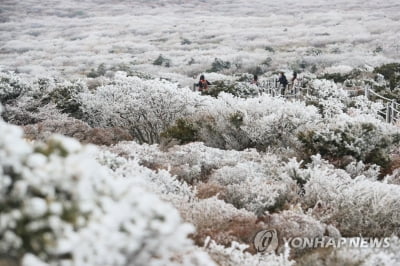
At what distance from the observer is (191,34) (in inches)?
3029

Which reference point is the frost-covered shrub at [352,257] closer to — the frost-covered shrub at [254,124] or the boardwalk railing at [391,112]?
the frost-covered shrub at [254,124]

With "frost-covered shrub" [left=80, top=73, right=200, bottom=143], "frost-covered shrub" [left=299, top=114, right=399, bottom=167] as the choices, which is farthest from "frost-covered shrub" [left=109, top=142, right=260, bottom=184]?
"frost-covered shrub" [left=80, top=73, right=200, bottom=143]

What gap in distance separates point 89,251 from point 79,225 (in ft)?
0.56

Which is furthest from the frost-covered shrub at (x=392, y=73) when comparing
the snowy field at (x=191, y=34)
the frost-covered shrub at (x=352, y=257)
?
the frost-covered shrub at (x=352, y=257)

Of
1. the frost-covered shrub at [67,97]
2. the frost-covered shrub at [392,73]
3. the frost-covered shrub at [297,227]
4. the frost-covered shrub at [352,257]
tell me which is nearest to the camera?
the frost-covered shrub at [352,257]

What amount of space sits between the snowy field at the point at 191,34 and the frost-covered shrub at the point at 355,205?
3037 centimetres

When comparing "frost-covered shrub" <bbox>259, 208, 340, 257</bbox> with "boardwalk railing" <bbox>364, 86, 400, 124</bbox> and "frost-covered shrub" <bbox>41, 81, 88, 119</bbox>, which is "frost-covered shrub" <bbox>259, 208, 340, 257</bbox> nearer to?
"boardwalk railing" <bbox>364, 86, 400, 124</bbox>

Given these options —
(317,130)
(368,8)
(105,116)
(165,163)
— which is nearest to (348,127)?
(317,130)

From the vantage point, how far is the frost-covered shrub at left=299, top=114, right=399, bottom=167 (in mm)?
11172

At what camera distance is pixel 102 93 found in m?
17.0

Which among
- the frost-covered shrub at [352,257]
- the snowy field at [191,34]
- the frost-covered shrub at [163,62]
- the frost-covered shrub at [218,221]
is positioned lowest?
Answer: the snowy field at [191,34]

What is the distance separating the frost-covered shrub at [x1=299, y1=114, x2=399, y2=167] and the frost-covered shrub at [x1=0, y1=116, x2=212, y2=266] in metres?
8.03

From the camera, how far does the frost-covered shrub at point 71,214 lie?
3236mm

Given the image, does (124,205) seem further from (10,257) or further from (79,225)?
(10,257)
